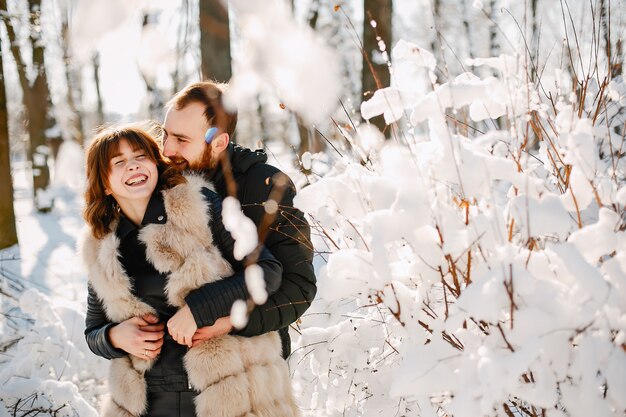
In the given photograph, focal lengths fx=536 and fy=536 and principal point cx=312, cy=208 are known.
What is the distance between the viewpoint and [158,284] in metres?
1.97

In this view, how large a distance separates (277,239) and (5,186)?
635cm

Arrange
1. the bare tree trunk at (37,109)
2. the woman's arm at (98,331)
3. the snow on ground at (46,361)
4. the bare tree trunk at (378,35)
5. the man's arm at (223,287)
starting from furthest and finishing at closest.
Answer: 1. the bare tree trunk at (37,109)
2. the bare tree trunk at (378,35)
3. the snow on ground at (46,361)
4. the woman's arm at (98,331)
5. the man's arm at (223,287)

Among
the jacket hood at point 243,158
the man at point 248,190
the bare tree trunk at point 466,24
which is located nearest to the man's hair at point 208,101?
the man at point 248,190

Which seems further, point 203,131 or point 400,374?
point 203,131

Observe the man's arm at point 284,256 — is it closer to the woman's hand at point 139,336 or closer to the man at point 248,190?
the man at point 248,190

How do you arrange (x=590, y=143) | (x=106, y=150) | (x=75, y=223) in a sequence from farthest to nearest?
(x=75, y=223)
(x=106, y=150)
(x=590, y=143)

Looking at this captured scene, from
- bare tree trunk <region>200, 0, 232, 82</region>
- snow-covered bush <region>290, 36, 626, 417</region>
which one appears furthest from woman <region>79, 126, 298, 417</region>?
bare tree trunk <region>200, 0, 232, 82</region>

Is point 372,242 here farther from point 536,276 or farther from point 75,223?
point 75,223

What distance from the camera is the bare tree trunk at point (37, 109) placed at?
8.29 metres

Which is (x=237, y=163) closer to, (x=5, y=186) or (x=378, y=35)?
(x=378, y=35)

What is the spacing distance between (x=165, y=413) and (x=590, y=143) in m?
1.65

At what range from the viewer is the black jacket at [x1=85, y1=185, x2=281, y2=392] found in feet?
6.20

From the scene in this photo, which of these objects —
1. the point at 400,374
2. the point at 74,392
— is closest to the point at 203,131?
the point at 400,374

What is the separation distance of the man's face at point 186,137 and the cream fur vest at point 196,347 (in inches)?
9.5
